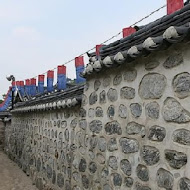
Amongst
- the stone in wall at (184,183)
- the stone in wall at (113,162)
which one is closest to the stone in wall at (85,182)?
the stone in wall at (113,162)

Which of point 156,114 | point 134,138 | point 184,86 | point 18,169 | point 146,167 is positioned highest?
point 184,86

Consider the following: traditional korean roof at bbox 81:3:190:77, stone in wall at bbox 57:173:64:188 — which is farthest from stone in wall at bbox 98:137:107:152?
stone in wall at bbox 57:173:64:188

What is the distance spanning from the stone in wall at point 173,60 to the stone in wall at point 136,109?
54cm

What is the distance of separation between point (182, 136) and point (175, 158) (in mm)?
200

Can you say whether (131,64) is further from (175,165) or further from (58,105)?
(58,105)

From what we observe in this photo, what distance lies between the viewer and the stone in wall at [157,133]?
230 centimetres

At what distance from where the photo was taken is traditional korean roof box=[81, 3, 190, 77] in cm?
200

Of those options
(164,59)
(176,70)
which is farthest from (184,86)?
(164,59)

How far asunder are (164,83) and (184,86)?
0.81ft

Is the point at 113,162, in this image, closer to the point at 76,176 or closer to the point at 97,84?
the point at 97,84

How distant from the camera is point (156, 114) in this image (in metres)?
2.39

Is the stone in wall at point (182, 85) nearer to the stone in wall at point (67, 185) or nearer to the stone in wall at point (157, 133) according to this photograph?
the stone in wall at point (157, 133)

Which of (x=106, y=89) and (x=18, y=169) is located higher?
(x=106, y=89)

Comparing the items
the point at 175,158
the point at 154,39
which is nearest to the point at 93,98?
the point at 154,39
